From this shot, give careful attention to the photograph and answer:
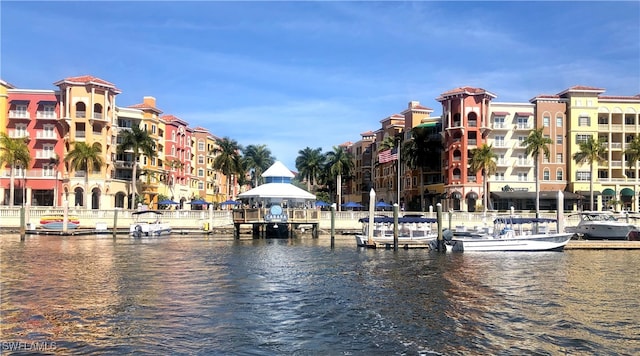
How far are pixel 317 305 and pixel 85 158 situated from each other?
6434cm

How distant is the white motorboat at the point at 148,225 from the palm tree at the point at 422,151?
143ft

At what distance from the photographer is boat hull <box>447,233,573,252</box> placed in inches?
1815

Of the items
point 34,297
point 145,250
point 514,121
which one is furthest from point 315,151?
point 34,297

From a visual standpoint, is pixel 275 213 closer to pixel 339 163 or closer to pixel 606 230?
pixel 606 230

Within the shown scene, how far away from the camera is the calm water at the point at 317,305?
16734mm

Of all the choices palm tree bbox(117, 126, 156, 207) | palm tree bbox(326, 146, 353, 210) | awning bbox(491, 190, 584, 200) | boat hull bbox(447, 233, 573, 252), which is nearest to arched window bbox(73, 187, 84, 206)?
palm tree bbox(117, 126, 156, 207)

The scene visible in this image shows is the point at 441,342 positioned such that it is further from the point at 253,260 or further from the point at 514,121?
the point at 514,121

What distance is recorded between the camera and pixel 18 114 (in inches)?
3351

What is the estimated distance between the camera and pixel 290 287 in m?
27.1

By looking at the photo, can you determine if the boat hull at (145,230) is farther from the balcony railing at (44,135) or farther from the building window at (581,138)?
the building window at (581,138)

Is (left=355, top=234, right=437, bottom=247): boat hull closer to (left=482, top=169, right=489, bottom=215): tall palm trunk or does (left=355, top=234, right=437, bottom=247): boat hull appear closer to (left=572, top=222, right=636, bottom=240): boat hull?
(left=572, top=222, right=636, bottom=240): boat hull

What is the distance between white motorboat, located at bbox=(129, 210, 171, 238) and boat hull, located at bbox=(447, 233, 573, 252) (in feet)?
108

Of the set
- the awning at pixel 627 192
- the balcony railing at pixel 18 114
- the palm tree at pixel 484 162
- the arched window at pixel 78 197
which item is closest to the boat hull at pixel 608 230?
the palm tree at pixel 484 162

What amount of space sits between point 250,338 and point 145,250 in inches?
1201
